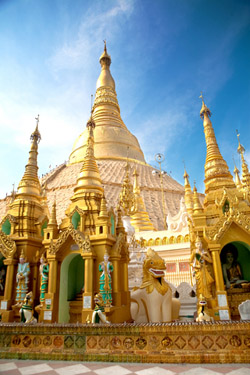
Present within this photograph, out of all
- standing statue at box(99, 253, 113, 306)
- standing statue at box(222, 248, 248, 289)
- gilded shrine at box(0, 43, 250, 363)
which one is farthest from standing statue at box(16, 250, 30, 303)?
standing statue at box(222, 248, 248, 289)

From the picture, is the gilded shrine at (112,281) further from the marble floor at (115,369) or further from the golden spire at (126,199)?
the golden spire at (126,199)

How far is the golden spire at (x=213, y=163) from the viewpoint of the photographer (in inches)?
440

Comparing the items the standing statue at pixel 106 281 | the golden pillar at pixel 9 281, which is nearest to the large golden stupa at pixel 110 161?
the golden pillar at pixel 9 281

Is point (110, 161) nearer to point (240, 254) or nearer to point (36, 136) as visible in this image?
point (36, 136)

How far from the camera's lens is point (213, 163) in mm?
11789

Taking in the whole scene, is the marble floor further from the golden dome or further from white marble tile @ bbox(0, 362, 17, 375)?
the golden dome

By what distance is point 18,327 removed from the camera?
16.7 feet

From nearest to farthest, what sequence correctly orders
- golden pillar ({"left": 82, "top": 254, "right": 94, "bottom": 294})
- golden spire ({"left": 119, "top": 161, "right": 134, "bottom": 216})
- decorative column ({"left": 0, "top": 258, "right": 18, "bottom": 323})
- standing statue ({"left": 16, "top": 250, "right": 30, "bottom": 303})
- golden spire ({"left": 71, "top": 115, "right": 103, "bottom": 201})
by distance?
1. golden pillar ({"left": 82, "top": 254, "right": 94, "bottom": 294})
2. decorative column ({"left": 0, "top": 258, "right": 18, "bottom": 323})
3. standing statue ({"left": 16, "top": 250, "right": 30, "bottom": 303})
4. golden spire ({"left": 71, "top": 115, "right": 103, "bottom": 201})
5. golden spire ({"left": 119, "top": 161, "right": 134, "bottom": 216})

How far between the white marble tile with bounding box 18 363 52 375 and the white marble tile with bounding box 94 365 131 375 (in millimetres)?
838

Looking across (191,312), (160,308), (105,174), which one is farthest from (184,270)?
(105,174)

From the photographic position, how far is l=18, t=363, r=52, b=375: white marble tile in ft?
13.4

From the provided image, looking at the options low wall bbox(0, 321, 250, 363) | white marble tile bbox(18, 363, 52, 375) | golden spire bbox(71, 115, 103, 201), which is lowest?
white marble tile bbox(18, 363, 52, 375)

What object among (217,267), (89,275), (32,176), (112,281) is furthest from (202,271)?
(32,176)

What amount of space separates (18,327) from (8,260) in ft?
17.1
